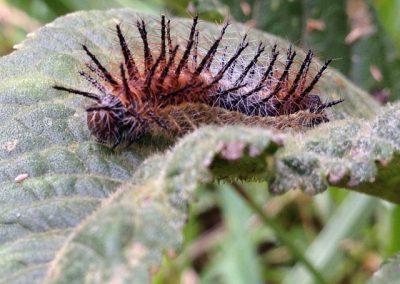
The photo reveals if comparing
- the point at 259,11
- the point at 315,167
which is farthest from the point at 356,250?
the point at 315,167

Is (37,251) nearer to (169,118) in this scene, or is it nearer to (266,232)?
(169,118)

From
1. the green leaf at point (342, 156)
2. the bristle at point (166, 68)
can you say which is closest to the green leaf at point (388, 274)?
the green leaf at point (342, 156)

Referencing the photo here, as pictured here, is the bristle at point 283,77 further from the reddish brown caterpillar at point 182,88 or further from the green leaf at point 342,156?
the green leaf at point 342,156

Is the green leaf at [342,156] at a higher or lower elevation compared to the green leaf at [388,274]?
higher

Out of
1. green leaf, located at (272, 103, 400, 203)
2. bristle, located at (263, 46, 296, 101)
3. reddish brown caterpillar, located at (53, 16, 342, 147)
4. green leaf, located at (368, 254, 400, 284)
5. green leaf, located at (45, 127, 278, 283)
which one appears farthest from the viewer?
bristle, located at (263, 46, 296, 101)

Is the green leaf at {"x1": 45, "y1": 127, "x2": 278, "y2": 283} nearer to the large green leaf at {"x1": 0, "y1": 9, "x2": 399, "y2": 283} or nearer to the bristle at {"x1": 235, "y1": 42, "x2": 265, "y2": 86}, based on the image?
the large green leaf at {"x1": 0, "y1": 9, "x2": 399, "y2": 283}

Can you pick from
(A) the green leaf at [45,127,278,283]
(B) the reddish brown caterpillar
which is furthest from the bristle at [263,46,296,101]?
(A) the green leaf at [45,127,278,283]
